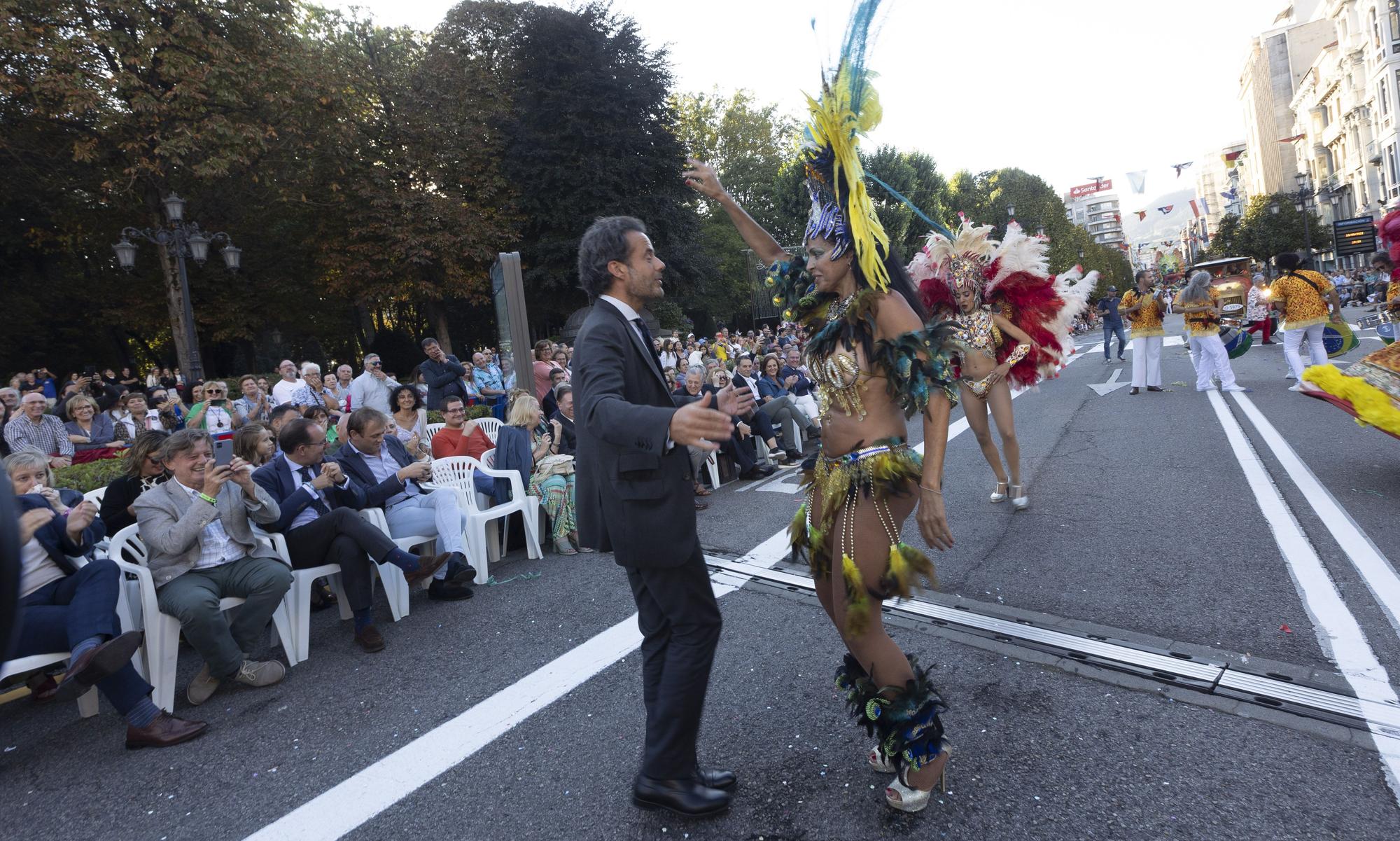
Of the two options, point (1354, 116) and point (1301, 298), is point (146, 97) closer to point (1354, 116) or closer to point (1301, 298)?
point (1301, 298)

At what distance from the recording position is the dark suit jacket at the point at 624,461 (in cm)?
229

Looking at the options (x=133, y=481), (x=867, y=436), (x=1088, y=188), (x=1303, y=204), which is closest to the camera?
(x=867, y=436)

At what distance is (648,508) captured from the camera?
2.35 m

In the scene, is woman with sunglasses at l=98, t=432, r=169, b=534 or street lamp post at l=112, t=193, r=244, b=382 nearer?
woman with sunglasses at l=98, t=432, r=169, b=534

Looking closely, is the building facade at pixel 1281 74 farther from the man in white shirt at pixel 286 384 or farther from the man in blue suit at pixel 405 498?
the man in blue suit at pixel 405 498

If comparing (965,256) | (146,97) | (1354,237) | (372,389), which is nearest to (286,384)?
(372,389)

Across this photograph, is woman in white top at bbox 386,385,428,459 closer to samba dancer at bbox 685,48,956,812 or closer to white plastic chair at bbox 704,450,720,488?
white plastic chair at bbox 704,450,720,488

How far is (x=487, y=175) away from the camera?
26.4 m

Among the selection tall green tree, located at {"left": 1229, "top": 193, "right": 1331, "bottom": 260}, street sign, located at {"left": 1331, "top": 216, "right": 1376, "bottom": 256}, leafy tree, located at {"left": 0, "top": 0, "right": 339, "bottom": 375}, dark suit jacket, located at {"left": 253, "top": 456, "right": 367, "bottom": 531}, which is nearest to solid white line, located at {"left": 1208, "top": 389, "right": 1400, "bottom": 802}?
dark suit jacket, located at {"left": 253, "top": 456, "right": 367, "bottom": 531}

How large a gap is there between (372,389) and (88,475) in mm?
4063

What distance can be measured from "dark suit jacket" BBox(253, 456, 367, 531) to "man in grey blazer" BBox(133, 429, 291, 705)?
0.26 meters

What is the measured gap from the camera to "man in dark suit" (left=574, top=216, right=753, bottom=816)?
2.34 meters

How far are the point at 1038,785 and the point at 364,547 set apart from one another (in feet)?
12.1

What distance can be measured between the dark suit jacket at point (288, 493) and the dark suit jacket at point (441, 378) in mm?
5477
